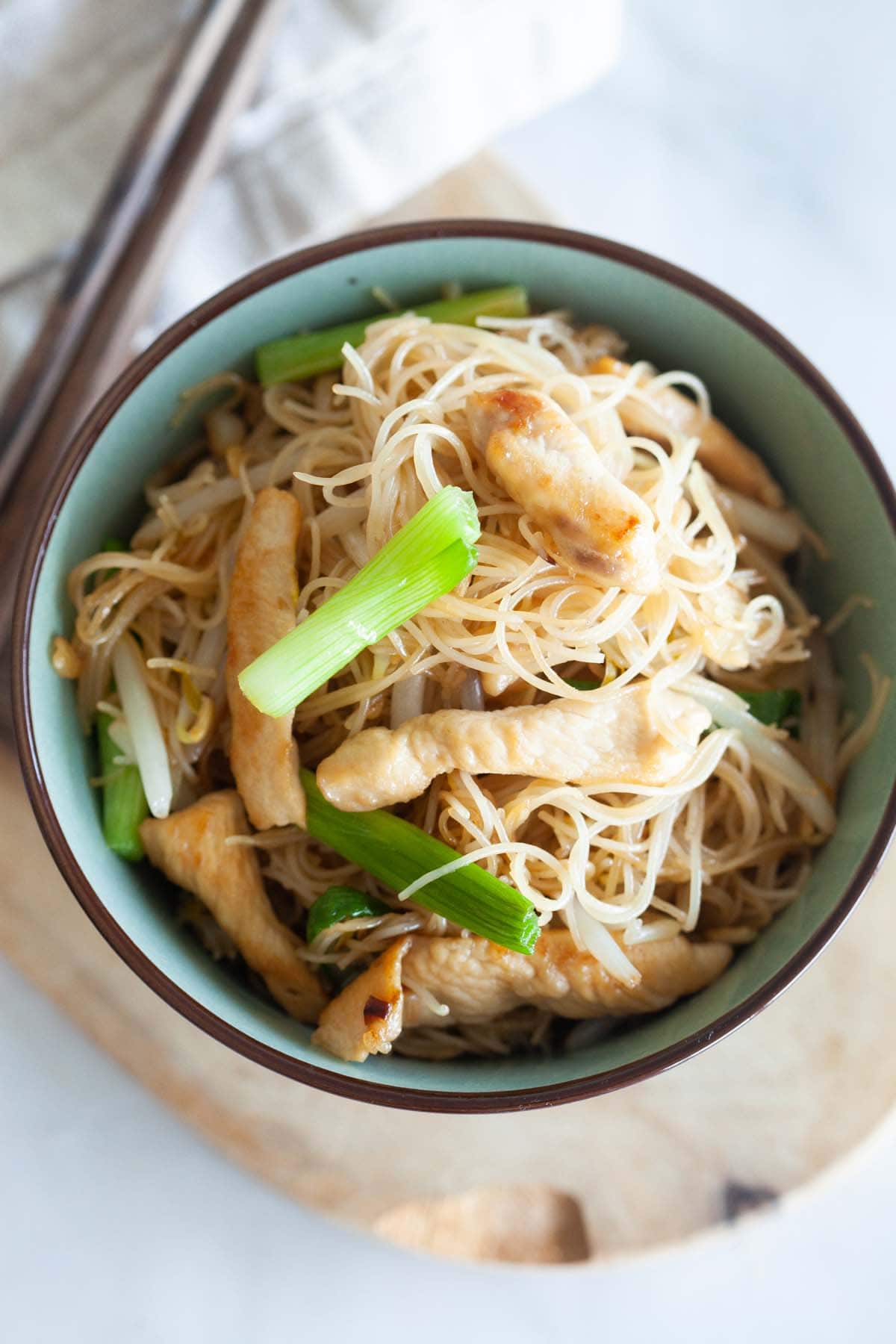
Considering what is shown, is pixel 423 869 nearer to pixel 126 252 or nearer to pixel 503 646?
pixel 503 646

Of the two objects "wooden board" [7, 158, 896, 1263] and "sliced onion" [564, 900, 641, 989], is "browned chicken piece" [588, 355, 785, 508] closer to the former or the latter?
"sliced onion" [564, 900, 641, 989]

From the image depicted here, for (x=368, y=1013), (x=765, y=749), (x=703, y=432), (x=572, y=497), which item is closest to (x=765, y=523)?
(x=703, y=432)

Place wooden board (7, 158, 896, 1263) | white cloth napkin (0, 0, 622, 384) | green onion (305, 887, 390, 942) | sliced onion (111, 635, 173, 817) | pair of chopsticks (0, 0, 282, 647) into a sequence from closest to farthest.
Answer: green onion (305, 887, 390, 942) < sliced onion (111, 635, 173, 817) < wooden board (7, 158, 896, 1263) < pair of chopsticks (0, 0, 282, 647) < white cloth napkin (0, 0, 622, 384)

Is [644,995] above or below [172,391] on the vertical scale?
below

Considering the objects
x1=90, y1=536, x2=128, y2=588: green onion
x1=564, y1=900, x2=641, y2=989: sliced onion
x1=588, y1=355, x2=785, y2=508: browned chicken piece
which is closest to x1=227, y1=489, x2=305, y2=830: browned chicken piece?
x1=90, y1=536, x2=128, y2=588: green onion

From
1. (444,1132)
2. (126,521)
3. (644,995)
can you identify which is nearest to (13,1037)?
(444,1132)

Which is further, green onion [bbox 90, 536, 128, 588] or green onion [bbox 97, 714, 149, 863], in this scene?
green onion [bbox 90, 536, 128, 588]

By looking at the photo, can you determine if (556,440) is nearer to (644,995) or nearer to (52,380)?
(644,995)
